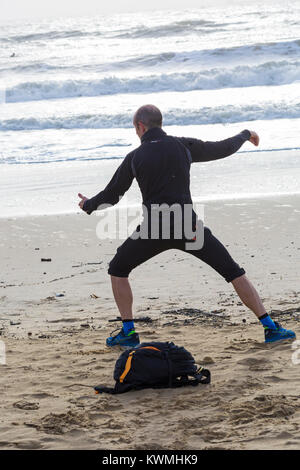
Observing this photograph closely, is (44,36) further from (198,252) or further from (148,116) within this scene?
(198,252)

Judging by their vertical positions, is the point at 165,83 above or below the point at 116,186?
above

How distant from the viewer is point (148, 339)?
6.09 meters

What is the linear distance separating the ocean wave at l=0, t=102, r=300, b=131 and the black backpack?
18513mm

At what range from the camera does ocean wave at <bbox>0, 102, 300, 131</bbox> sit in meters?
23.2

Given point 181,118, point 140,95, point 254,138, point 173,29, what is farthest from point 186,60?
point 254,138

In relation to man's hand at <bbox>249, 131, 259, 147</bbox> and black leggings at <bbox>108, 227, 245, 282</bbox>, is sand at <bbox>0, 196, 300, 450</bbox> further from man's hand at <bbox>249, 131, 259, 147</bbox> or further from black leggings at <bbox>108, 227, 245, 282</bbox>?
man's hand at <bbox>249, 131, 259, 147</bbox>

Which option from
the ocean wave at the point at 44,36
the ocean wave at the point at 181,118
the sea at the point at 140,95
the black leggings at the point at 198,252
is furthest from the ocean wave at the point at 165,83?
the black leggings at the point at 198,252

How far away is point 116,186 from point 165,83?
1080 inches

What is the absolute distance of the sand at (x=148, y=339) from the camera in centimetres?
422

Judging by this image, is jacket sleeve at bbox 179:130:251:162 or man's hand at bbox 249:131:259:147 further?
man's hand at bbox 249:131:259:147

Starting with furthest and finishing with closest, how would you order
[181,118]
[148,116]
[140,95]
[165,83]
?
[165,83] → [140,95] → [181,118] → [148,116]

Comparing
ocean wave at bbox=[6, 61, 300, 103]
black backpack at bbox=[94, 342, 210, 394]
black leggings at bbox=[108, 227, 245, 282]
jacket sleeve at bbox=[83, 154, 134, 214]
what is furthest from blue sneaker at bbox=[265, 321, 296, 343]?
ocean wave at bbox=[6, 61, 300, 103]

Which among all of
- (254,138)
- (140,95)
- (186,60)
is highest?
(186,60)

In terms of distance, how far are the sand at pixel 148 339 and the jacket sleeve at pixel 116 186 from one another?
3.75 ft
